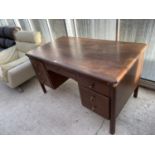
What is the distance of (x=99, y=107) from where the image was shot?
1.14 metres

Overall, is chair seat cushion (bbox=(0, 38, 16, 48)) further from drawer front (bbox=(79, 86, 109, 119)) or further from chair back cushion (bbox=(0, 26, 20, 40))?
drawer front (bbox=(79, 86, 109, 119))

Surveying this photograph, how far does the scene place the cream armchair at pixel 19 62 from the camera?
187 centimetres

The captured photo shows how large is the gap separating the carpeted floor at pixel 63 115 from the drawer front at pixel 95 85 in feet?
1.98

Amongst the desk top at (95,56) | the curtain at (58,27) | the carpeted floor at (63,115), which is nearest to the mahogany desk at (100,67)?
the desk top at (95,56)

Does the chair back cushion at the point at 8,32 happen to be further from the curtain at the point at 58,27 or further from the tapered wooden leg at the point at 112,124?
the tapered wooden leg at the point at 112,124

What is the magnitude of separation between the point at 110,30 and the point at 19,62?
143 cm

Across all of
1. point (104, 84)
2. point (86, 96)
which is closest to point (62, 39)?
point (86, 96)

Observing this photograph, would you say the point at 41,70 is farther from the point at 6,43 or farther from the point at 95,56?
the point at 6,43

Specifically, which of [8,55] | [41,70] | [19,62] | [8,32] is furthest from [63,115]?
[8,32]

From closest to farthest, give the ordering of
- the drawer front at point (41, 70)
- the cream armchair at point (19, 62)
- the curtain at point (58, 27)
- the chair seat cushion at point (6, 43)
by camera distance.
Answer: the drawer front at point (41, 70)
the cream armchair at point (19, 62)
the curtain at point (58, 27)
the chair seat cushion at point (6, 43)

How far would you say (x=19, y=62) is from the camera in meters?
1.98
